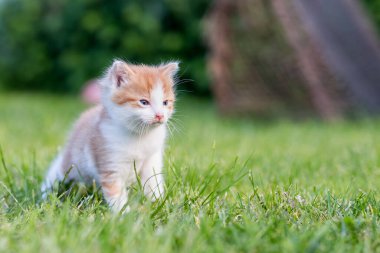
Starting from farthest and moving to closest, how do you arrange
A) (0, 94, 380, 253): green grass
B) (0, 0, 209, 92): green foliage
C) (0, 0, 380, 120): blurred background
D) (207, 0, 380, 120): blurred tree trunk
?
(0, 0, 209, 92): green foliage → (0, 0, 380, 120): blurred background → (207, 0, 380, 120): blurred tree trunk → (0, 94, 380, 253): green grass

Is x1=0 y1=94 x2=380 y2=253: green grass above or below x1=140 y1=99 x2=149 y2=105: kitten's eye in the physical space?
below

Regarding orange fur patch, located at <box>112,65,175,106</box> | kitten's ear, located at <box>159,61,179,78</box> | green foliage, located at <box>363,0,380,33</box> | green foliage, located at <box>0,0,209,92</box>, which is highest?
green foliage, located at <box>363,0,380,33</box>

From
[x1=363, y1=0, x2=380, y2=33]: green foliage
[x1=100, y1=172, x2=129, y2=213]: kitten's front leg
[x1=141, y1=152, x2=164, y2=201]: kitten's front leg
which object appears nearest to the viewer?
[x1=100, y1=172, x2=129, y2=213]: kitten's front leg

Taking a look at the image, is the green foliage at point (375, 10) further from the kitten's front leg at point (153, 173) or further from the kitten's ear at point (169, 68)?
the kitten's front leg at point (153, 173)

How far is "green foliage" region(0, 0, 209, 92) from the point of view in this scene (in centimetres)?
968

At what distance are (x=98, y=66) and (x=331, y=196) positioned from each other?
8187 millimetres

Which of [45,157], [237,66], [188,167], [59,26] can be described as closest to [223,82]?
[237,66]

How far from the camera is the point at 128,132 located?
2426 millimetres

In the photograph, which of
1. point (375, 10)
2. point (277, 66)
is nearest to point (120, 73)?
point (277, 66)

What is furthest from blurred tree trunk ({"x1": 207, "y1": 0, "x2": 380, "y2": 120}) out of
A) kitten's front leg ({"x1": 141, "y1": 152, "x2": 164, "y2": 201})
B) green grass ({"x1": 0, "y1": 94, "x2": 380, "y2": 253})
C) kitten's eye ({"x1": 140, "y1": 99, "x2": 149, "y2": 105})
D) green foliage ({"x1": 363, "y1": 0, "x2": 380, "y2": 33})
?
kitten's eye ({"x1": 140, "y1": 99, "x2": 149, "y2": 105})

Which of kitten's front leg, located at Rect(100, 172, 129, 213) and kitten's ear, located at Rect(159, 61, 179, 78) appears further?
kitten's ear, located at Rect(159, 61, 179, 78)

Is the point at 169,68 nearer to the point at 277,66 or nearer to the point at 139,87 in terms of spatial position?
the point at 139,87

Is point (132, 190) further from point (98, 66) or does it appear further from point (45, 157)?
point (98, 66)

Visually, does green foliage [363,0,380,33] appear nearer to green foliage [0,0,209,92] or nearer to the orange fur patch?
green foliage [0,0,209,92]
